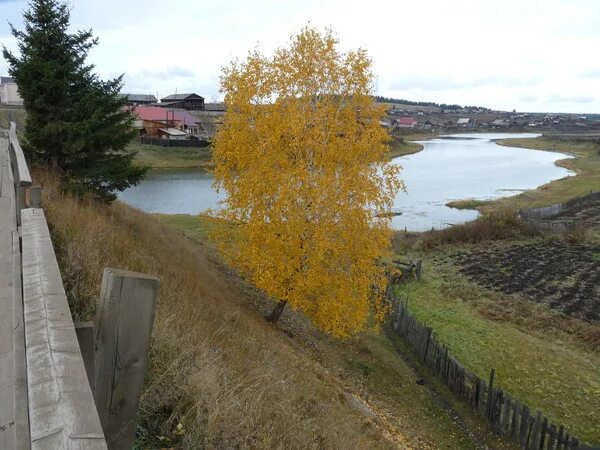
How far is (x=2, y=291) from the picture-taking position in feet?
11.0

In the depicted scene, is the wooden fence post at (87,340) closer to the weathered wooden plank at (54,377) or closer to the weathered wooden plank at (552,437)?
the weathered wooden plank at (54,377)

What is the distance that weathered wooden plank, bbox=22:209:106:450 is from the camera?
1359 millimetres

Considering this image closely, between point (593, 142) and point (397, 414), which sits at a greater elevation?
point (593, 142)

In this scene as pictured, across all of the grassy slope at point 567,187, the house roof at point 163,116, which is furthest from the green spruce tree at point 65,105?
the house roof at point 163,116

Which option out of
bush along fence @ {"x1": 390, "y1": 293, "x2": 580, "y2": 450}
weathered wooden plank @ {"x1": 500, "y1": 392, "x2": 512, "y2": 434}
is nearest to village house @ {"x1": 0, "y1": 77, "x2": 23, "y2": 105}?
bush along fence @ {"x1": 390, "y1": 293, "x2": 580, "y2": 450}

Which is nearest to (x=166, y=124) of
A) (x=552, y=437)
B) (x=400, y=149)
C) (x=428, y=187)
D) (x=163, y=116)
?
(x=163, y=116)

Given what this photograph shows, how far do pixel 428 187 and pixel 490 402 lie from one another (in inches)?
1816

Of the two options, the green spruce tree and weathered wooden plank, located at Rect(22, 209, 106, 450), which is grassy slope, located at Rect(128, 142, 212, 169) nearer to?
the green spruce tree

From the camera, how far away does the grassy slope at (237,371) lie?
12.0 ft

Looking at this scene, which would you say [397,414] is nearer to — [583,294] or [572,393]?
[572,393]

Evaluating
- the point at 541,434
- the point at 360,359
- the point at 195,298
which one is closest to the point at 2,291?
the point at 195,298

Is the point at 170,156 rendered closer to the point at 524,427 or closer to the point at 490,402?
the point at 490,402

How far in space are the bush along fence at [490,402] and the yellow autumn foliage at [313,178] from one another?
2.89 meters

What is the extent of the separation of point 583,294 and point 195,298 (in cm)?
1917
